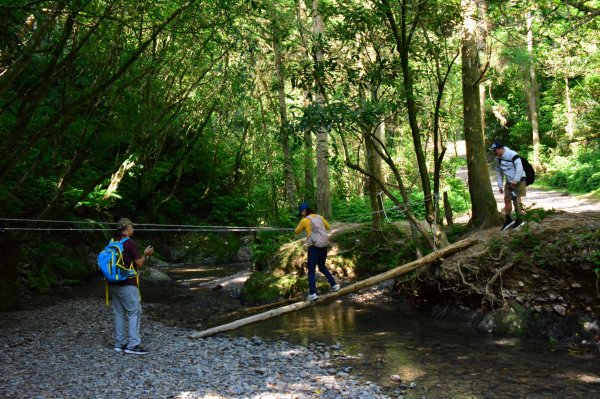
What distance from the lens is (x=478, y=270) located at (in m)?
10.5

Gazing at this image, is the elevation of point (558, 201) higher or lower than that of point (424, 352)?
higher

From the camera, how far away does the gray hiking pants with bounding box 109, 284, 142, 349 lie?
802 cm

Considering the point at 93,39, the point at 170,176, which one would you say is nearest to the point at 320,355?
the point at 93,39

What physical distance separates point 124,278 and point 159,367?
1.50 metres

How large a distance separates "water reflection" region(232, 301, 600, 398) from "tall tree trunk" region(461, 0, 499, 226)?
3449 mm

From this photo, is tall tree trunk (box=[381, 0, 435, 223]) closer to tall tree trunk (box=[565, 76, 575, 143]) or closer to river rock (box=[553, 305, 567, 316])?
river rock (box=[553, 305, 567, 316])

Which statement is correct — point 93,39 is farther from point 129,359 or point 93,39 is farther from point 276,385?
point 276,385

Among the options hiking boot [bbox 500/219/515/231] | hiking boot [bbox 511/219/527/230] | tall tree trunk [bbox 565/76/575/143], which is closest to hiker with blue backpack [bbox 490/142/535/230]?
hiking boot [bbox 511/219/527/230]

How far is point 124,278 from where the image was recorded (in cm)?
793

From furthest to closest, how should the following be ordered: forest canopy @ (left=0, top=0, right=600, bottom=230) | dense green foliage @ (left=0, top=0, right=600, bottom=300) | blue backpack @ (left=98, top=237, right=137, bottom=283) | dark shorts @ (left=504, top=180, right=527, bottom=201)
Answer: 1. dark shorts @ (left=504, top=180, right=527, bottom=201)
2. forest canopy @ (left=0, top=0, right=600, bottom=230)
3. dense green foliage @ (left=0, top=0, right=600, bottom=300)
4. blue backpack @ (left=98, top=237, right=137, bottom=283)

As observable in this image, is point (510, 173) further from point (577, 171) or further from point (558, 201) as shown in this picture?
point (577, 171)

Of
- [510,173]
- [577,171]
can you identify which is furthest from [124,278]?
[577,171]

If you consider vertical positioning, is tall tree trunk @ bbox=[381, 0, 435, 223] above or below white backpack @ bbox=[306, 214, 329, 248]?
above

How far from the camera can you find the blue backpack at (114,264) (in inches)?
306
